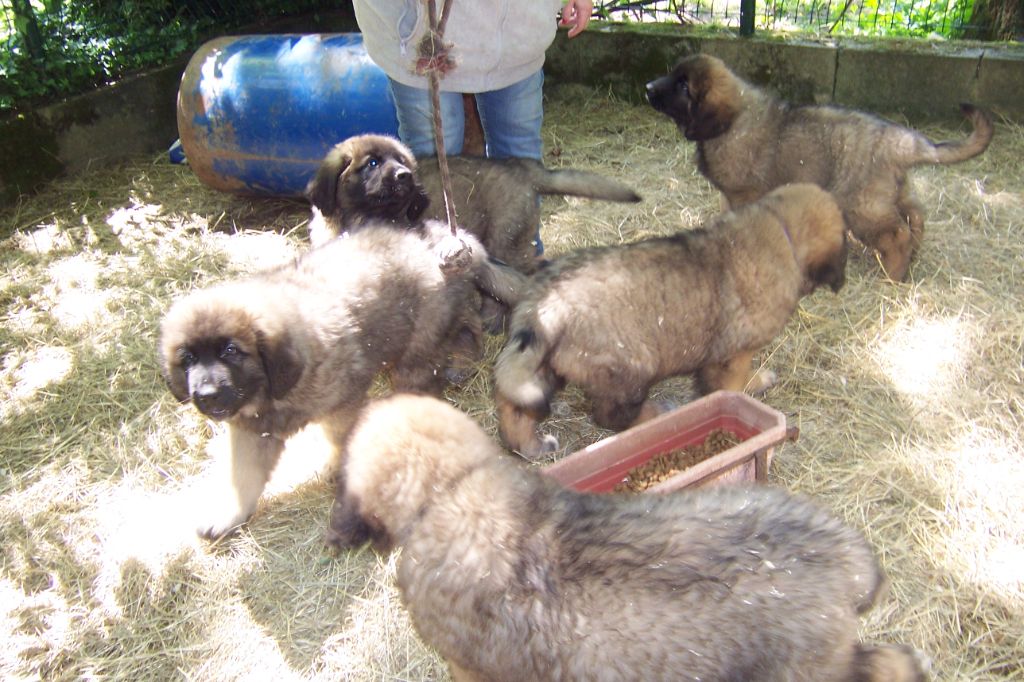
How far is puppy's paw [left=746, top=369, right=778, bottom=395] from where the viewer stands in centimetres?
367

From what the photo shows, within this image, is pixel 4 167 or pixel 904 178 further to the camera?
pixel 4 167

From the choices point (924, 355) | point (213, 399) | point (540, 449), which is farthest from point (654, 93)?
point (213, 399)

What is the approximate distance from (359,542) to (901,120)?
5.55 m

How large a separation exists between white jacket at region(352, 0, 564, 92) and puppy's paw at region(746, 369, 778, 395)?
1791 millimetres

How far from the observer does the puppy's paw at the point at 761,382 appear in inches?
144

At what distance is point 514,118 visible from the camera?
4305 mm

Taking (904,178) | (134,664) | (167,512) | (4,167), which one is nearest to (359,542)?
(134,664)

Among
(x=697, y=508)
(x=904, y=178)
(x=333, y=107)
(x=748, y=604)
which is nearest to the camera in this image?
(x=748, y=604)

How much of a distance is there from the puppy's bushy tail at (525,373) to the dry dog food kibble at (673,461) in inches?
16.1

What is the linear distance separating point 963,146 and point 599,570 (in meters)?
3.47

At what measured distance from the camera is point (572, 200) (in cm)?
550

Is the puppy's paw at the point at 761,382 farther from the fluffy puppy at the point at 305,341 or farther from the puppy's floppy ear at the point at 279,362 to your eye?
the puppy's floppy ear at the point at 279,362

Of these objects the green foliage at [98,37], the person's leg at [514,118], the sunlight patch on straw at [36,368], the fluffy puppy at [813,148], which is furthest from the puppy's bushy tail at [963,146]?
the green foliage at [98,37]

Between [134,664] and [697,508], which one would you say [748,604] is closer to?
[697,508]
